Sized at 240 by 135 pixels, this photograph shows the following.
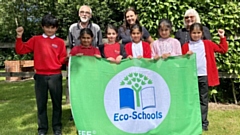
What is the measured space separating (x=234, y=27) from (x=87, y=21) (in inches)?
124

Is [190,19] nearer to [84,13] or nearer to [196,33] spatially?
[196,33]

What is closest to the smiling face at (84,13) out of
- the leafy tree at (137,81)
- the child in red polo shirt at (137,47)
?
the child in red polo shirt at (137,47)

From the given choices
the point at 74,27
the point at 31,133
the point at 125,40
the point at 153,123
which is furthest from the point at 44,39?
the point at 153,123

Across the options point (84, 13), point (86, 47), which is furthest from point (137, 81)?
point (84, 13)

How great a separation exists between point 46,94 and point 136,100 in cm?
147

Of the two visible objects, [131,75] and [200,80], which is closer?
[131,75]

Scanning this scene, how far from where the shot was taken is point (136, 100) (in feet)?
13.7

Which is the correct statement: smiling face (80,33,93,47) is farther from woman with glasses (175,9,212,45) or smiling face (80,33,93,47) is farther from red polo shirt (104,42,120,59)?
woman with glasses (175,9,212,45)

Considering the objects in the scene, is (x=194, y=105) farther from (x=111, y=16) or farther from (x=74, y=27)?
(x=111, y=16)

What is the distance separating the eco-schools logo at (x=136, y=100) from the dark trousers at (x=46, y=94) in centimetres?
92

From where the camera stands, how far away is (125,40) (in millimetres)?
4910

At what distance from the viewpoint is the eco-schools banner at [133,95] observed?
4.14 meters

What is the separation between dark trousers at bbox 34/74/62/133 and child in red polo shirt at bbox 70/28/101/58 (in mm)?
502

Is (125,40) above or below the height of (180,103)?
above
